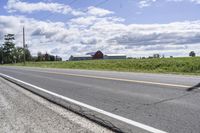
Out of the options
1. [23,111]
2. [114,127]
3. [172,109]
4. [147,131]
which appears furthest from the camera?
[23,111]

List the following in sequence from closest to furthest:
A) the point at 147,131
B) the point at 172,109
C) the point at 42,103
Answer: the point at 147,131 < the point at 172,109 < the point at 42,103

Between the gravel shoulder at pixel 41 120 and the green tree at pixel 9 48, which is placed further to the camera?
the green tree at pixel 9 48

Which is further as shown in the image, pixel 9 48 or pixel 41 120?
pixel 9 48

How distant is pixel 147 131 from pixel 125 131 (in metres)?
0.41

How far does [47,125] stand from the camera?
263 inches

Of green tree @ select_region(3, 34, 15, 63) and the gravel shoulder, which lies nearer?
the gravel shoulder

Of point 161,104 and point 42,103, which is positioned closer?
point 161,104

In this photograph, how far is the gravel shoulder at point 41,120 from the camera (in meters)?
6.31

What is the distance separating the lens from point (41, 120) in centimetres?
720

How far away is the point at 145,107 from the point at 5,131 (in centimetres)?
329

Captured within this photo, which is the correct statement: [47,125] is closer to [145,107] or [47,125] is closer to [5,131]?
[5,131]

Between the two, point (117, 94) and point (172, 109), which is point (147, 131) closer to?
point (172, 109)

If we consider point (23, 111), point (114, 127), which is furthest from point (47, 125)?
point (23, 111)

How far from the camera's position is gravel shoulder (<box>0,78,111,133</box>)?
20.7 feet
